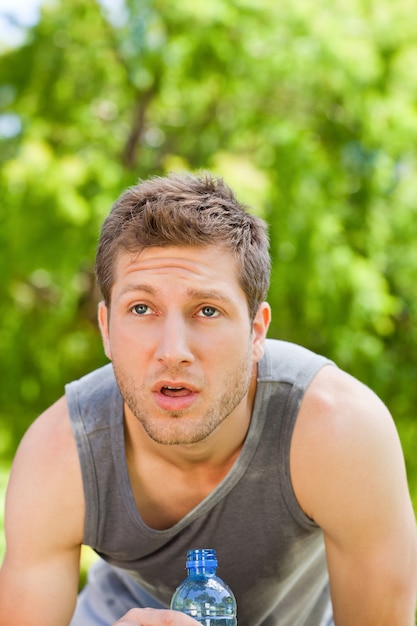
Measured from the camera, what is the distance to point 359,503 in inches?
94.8

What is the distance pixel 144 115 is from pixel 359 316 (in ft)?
12.4

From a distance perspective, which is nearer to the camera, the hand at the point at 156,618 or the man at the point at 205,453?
the hand at the point at 156,618

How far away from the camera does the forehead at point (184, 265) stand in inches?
90.9

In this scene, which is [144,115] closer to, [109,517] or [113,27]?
[113,27]

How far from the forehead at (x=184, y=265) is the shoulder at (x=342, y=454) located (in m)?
0.41

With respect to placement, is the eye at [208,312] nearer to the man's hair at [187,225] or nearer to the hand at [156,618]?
the man's hair at [187,225]

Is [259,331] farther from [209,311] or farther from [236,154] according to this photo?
[236,154]

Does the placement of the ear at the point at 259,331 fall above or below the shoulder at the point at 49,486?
above

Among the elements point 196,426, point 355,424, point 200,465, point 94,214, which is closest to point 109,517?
point 200,465

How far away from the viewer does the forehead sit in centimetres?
231

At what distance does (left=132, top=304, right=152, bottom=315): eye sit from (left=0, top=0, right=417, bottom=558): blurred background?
23.9 ft

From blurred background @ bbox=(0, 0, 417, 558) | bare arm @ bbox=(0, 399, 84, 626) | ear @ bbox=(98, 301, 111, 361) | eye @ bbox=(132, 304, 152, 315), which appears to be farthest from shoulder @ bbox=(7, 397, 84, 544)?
blurred background @ bbox=(0, 0, 417, 558)

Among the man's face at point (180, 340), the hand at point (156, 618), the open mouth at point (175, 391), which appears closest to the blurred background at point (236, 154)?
the man's face at point (180, 340)

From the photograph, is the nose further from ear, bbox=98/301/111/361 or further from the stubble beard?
ear, bbox=98/301/111/361
